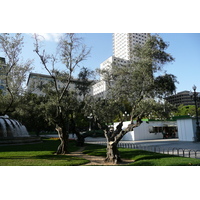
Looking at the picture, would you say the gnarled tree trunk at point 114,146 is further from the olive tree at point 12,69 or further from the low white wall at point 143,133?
the low white wall at point 143,133

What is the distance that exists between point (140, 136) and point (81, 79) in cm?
1477

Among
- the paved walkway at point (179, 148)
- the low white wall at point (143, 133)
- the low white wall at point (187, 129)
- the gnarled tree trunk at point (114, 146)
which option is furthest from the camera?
the low white wall at point (143, 133)

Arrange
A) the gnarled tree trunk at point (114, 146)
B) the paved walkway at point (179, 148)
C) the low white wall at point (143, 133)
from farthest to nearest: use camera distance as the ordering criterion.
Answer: the low white wall at point (143, 133), the paved walkway at point (179, 148), the gnarled tree trunk at point (114, 146)

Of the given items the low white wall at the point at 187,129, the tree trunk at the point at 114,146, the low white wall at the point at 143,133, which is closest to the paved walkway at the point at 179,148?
the low white wall at the point at 187,129

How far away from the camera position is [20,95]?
16109 mm

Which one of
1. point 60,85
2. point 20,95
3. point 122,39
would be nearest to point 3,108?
point 20,95

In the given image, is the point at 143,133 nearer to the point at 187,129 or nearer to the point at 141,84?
the point at 187,129

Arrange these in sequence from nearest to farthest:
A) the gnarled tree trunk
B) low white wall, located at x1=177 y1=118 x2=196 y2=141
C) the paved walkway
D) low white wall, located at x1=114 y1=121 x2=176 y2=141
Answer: the gnarled tree trunk
the paved walkway
low white wall, located at x1=177 y1=118 x2=196 y2=141
low white wall, located at x1=114 y1=121 x2=176 y2=141

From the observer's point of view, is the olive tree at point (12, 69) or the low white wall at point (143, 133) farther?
the low white wall at point (143, 133)

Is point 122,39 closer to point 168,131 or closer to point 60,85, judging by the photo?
point 168,131

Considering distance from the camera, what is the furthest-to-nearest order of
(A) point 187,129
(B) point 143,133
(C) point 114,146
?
(B) point 143,133
(A) point 187,129
(C) point 114,146

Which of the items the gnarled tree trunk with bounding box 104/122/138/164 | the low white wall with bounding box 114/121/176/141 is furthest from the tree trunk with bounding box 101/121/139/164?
the low white wall with bounding box 114/121/176/141

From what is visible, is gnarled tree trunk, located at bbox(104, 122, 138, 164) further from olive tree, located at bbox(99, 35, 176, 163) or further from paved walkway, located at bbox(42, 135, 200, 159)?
paved walkway, located at bbox(42, 135, 200, 159)

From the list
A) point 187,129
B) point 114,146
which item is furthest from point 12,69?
point 187,129
